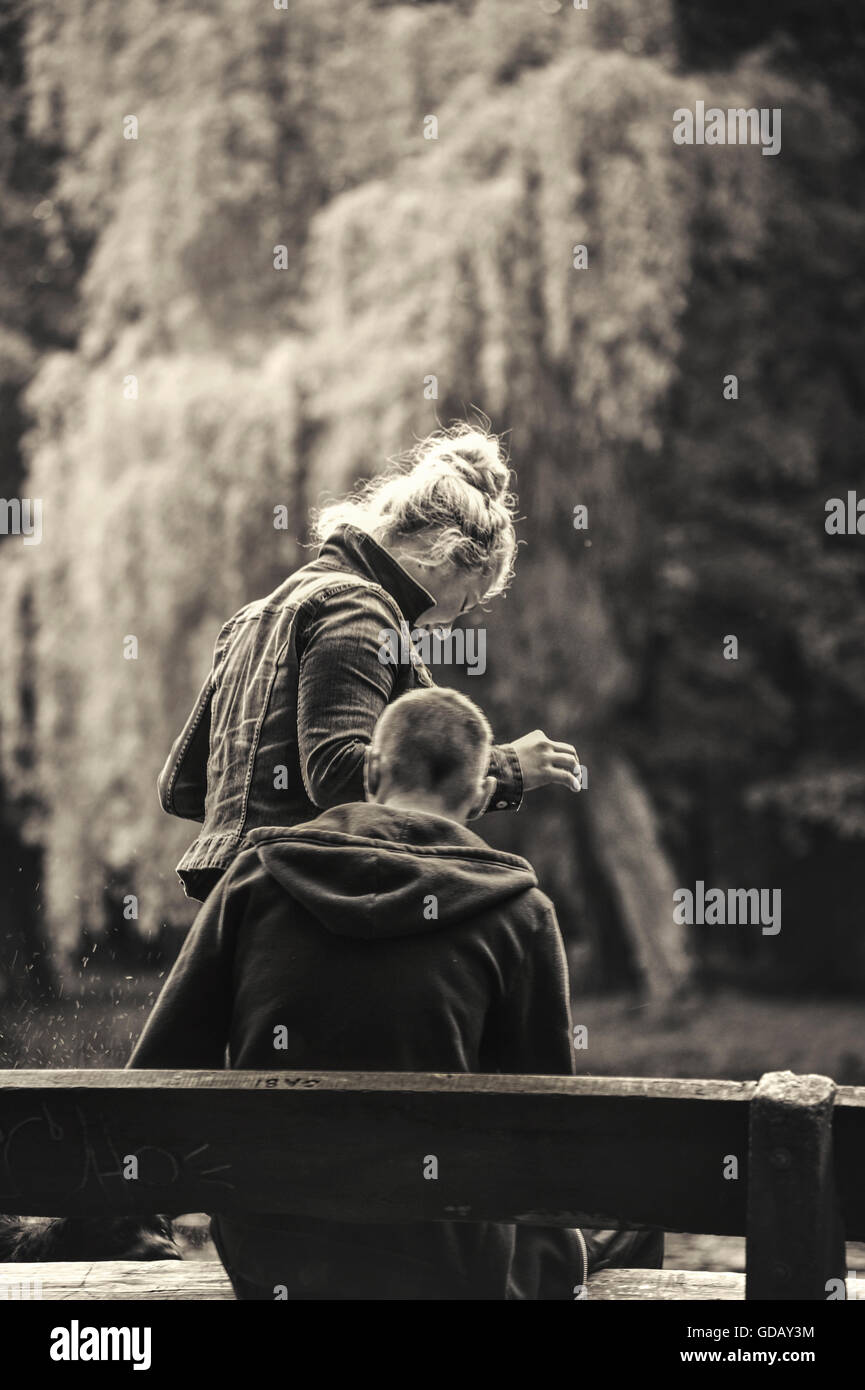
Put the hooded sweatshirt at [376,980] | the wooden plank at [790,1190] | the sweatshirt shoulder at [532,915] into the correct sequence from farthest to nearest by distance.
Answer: the sweatshirt shoulder at [532,915]
the hooded sweatshirt at [376,980]
the wooden plank at [790,1190]

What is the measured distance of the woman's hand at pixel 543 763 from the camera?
237 cm

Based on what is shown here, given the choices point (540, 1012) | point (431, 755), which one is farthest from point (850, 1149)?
point (431, 755)

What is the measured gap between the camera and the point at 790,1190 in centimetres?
150

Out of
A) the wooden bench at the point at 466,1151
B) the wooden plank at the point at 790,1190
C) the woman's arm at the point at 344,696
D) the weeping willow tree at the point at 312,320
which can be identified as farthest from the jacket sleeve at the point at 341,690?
the weeping willow tree at the point at 312,320

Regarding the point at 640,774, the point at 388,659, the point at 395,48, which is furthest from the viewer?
the point at 640,774

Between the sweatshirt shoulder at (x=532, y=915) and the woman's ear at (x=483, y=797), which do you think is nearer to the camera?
the sweatshirt shoulder at (x=532, y=915)

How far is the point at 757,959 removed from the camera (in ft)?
43.2

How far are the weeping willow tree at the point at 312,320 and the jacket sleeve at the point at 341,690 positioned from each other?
6.05 meters

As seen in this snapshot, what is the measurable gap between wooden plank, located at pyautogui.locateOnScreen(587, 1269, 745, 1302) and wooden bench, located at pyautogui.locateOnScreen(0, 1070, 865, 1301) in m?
0.51

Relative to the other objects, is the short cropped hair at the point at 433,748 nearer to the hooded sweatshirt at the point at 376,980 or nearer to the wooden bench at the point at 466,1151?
the hooded sweatshirt at the point at 376,980

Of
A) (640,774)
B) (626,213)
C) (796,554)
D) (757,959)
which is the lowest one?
(757,959)

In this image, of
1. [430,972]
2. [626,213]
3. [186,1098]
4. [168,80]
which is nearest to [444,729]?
[430,972]
